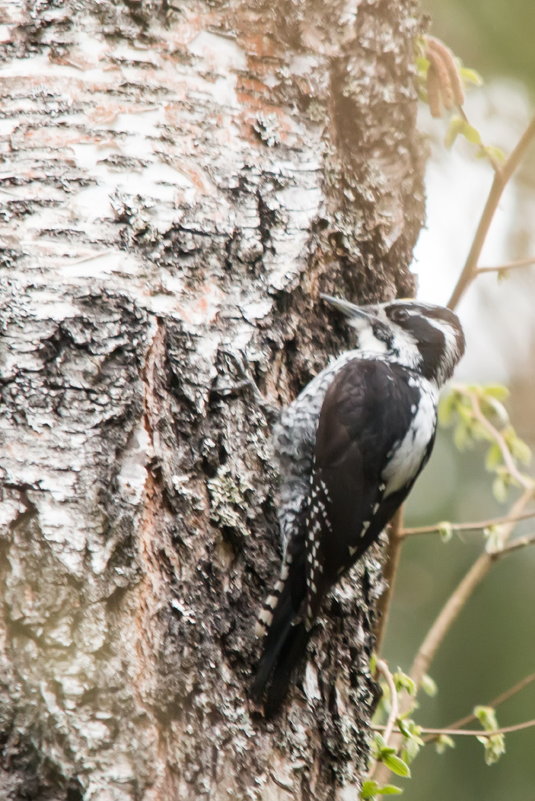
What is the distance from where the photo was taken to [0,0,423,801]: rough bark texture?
2090 mm

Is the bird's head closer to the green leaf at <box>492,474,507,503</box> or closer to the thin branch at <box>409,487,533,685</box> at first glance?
the green leaf at <box>492,474,507,503</box>

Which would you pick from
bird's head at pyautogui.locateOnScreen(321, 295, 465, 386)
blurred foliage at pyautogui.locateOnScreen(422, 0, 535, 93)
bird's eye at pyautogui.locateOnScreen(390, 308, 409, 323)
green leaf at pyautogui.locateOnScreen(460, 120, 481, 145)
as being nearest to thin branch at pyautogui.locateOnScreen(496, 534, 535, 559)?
bird's head at pyautogui.locateOnScreen(321, 295, 465, 386)

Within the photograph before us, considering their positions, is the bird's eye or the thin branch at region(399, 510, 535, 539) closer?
the thin branch at region(399, 510, 535, 539)

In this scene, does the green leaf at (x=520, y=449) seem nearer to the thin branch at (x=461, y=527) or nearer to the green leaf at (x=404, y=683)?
the thin branch at (x=461, y=527)

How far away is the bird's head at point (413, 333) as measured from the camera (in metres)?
3.33

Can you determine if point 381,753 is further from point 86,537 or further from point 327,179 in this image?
point 327,179

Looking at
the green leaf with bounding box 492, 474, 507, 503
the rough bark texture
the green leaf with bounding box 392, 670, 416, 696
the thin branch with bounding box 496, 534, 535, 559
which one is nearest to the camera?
the rough bark texture

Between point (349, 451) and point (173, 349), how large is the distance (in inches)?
36.4

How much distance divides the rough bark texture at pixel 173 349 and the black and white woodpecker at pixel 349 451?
8 centimetres

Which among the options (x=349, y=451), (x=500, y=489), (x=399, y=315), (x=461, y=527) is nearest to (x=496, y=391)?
(x=500, y=489)

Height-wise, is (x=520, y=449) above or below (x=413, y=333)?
below

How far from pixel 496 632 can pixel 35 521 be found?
391cm

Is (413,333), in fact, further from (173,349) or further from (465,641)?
(465,641)

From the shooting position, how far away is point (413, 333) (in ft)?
12.0
